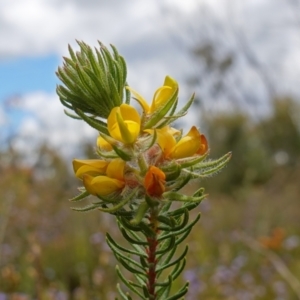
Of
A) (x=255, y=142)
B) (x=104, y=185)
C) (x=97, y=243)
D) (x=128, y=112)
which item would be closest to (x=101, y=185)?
(x=104, y=185)

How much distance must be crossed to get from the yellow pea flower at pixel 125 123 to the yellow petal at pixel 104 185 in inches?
2.4

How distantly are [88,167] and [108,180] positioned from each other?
4cm

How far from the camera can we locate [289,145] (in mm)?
20047

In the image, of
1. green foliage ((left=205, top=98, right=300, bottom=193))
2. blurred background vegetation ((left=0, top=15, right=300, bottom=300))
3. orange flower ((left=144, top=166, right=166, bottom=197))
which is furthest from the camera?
green foliage ((left=205, top=98, right=300, bottom=193))

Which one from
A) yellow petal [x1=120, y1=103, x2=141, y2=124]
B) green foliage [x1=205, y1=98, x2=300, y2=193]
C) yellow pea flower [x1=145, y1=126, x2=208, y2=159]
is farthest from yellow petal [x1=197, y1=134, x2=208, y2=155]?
green foliage [x1=205, y1=98, x2=300, y2=193]

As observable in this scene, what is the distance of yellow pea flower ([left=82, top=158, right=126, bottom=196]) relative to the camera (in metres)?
0.74

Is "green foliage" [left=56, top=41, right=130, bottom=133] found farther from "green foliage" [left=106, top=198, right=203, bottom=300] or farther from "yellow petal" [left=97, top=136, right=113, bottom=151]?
"green foliage" [left=106, top=198, right=203, bottom=300]

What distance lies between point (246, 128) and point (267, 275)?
14.1 meters

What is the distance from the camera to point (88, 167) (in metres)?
0.77

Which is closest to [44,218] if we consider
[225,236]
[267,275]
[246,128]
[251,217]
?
[225,236]

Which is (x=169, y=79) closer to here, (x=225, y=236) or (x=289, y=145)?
(x=225, y=236)

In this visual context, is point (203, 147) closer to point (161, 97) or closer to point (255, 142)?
point (161, 97)

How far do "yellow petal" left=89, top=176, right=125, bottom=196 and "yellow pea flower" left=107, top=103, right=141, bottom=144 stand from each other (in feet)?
0.20

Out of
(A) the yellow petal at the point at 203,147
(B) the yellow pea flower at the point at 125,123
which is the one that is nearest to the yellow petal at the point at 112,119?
(B) the yellow pea flower at the point at 125,123
